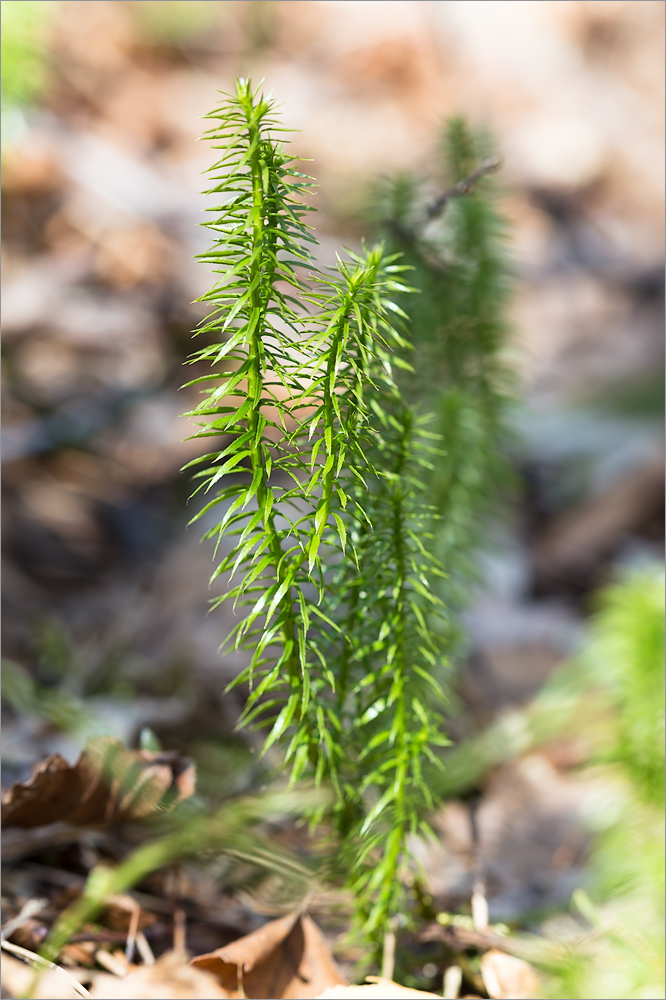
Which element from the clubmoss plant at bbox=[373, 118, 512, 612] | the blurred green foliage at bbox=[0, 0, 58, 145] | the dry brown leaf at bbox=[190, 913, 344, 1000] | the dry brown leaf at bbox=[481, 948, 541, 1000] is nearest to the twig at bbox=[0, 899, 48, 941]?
the dry brown leaf at bbox=[190, 913, 344, 1000]

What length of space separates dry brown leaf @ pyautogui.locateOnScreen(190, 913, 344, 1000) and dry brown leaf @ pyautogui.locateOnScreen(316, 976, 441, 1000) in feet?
0.44

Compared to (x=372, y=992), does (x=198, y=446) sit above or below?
above

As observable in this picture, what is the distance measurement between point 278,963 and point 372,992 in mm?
200

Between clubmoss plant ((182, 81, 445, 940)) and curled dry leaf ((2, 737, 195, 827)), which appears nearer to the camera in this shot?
clubmoss plant ((182, 81, 445, 940))

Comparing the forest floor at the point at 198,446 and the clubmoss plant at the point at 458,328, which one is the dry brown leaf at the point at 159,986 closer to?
the forest floor at the point at 198,446

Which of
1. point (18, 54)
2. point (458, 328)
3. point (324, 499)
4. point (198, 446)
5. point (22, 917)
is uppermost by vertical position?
point (18, 54)

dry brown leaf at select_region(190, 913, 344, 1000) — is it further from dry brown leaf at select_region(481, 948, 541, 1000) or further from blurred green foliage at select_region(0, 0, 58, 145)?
blurred green foliage at select_region(0, 0, 58, 145)

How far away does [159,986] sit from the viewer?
44.6 inches

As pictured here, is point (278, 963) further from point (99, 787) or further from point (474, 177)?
point (474, 177)

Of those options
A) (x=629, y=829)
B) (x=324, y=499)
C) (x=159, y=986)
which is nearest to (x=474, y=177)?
(x=324, y=499)

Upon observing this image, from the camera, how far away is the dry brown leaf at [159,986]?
43.8 inches

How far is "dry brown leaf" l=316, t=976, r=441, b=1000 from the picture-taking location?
1.03m

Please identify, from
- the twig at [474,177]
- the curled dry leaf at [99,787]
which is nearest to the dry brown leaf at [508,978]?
the curled dry leaf at [99,787]

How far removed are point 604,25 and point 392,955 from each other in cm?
722
